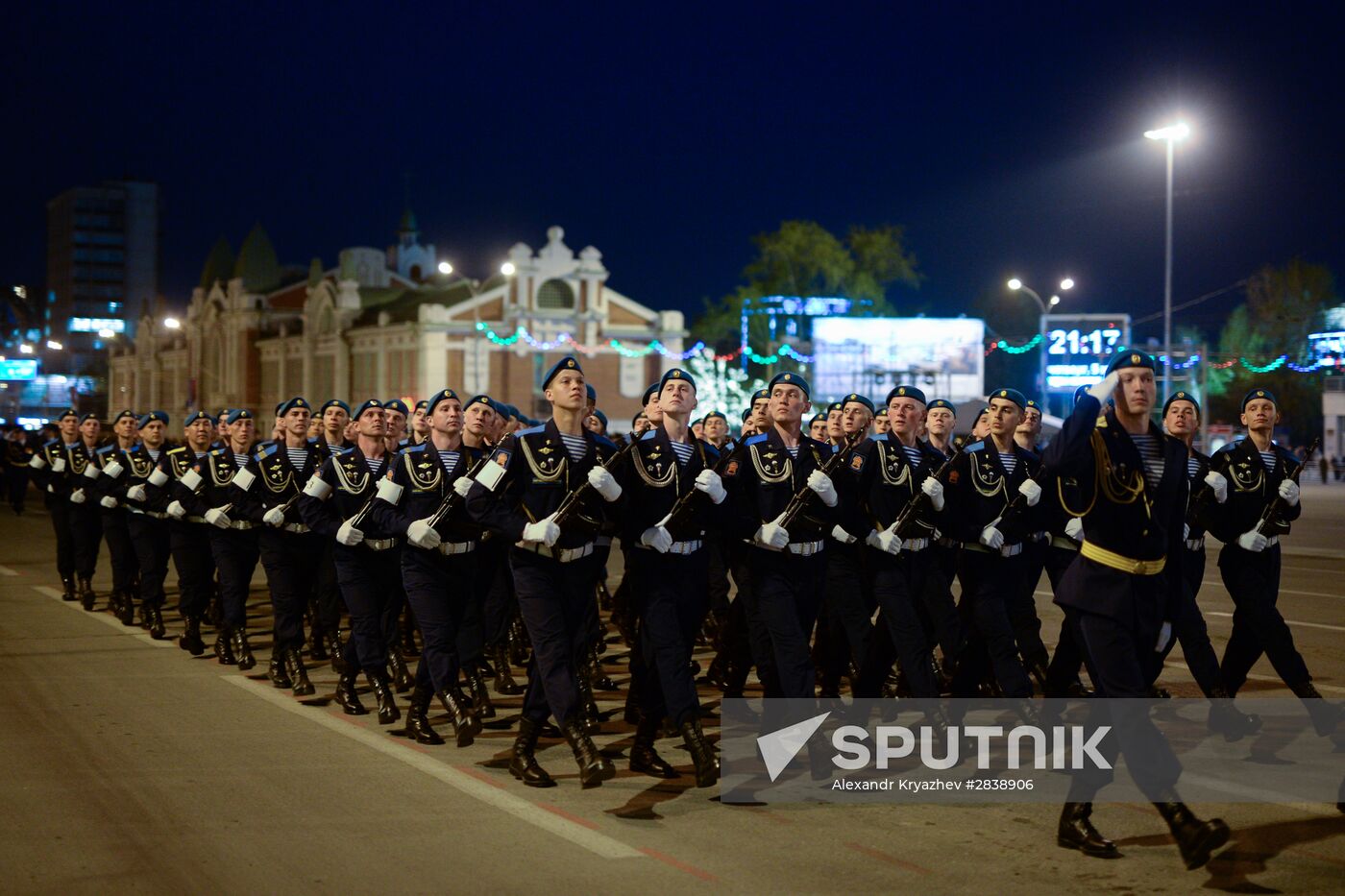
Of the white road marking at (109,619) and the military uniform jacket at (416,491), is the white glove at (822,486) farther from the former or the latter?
the white road marking at (109,619)

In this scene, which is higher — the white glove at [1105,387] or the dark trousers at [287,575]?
the white glove at [1105,387]

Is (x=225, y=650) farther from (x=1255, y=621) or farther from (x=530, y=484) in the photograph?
(x=1255, y=621)

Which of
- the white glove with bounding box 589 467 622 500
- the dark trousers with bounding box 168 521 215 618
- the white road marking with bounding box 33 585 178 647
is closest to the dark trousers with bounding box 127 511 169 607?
the white road marking with bounding box 33 585 178 647

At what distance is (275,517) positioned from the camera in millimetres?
10883

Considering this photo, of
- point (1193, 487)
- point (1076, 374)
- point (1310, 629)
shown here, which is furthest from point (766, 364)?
point (1193, 487)

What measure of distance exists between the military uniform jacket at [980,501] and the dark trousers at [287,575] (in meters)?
4.72

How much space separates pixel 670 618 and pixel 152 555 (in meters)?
8.07

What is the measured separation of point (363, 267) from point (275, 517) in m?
88.4

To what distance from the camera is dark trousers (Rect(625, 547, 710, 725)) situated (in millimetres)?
7582

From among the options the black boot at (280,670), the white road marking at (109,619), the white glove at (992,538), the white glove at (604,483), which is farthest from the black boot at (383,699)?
the white road marking at (109,619)

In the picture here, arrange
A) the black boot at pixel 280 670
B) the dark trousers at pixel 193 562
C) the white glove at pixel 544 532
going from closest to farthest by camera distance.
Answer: the white glove at pixel 544 532, the black boot at pixel 280 670, the dark trousers at pixel 193 562

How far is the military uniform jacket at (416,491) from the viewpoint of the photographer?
9.27 meters

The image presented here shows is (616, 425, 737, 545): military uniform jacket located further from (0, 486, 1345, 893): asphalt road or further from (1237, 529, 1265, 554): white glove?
(1237, 529, 1265, 554): white glove

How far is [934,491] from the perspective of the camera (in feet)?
29.3
